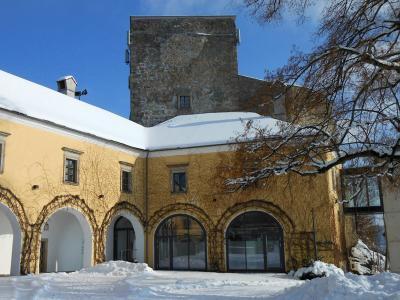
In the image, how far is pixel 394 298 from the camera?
27.3 feet

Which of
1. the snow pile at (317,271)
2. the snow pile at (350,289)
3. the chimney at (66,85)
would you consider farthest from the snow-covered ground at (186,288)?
the chimney at (66,85)

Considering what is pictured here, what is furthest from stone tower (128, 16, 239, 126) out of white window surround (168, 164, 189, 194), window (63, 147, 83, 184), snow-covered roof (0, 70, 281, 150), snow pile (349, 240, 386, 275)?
window (63, 147, 83, 184)

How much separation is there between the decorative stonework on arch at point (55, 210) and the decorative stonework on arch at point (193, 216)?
366 cm

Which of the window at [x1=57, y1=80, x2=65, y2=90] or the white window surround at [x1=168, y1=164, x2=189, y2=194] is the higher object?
the window at [x1=57, y1=80, x2=65, y2=90]

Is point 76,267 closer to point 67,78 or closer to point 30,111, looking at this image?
point 30,111

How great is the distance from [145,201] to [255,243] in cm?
585

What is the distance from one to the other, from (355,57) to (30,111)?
14231 mm

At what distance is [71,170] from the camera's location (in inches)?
851

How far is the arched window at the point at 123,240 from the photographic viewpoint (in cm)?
2527

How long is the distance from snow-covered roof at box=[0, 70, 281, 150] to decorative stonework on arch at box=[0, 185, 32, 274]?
3.05 meters

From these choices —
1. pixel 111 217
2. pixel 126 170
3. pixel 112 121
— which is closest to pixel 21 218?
pixel 111 217

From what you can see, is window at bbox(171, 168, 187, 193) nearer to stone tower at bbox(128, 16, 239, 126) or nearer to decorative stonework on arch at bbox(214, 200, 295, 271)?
decorative stonework on arch at bbox(214, 200, 295, 271)

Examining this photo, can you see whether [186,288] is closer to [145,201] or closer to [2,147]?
[2,147]

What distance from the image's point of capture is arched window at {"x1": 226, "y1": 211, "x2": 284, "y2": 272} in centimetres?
2344
